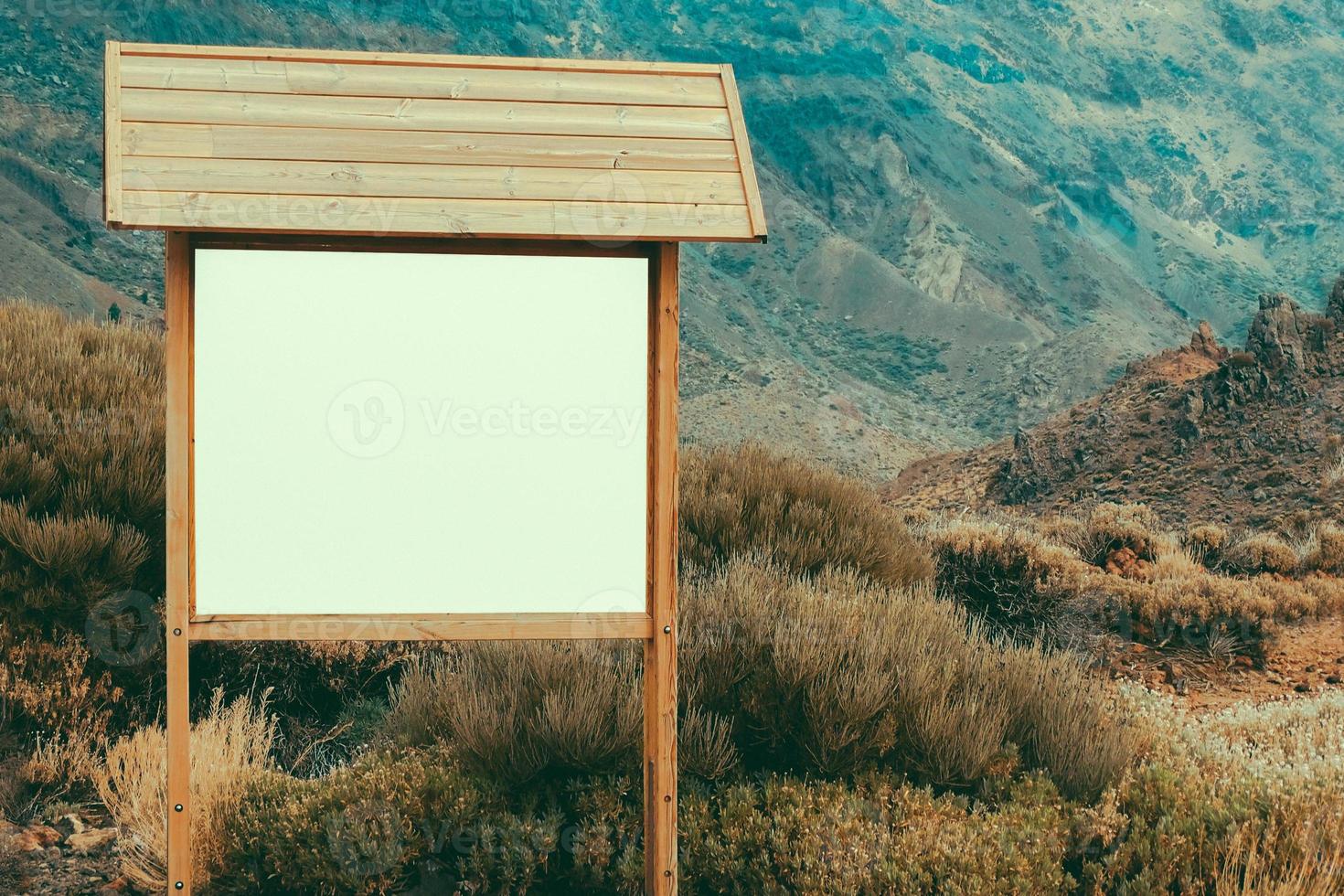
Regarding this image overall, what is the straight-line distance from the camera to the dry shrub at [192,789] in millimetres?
4668

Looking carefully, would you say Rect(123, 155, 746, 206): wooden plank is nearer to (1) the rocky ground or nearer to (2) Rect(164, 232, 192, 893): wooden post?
(2) Rect(164, 232, 192, 893): wooden post

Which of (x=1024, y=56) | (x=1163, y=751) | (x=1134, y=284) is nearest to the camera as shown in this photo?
(x=1163, y=751)

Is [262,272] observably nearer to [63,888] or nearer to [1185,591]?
[63,888]

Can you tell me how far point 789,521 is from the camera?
7066mm

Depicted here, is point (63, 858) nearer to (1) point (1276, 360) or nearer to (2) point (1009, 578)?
(2) point (1009, 578)

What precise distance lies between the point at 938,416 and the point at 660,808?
39.7m

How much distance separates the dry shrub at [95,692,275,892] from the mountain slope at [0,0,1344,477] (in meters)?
26.3

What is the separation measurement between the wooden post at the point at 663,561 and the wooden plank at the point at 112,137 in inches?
64.0

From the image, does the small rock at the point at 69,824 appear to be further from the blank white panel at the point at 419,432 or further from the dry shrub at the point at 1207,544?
the dry shrub at the point at 1207,544

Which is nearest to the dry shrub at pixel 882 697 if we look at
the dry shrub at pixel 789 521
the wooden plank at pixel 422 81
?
the dry shrub at pixel 789 521

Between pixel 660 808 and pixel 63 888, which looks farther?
pixel 63 888

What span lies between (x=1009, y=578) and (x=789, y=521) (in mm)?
2522

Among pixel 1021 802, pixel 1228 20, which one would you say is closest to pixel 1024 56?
pixel 1228 20

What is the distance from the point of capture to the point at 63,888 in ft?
15.2
